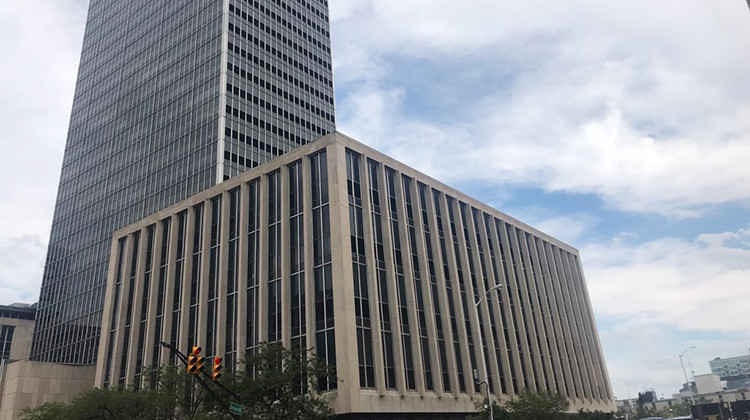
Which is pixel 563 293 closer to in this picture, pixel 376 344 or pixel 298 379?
pixel 376 344

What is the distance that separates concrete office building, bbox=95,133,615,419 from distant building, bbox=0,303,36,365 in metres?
68.9

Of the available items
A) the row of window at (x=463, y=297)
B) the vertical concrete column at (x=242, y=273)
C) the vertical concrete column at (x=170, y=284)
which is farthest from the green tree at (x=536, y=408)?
the vertical concrete column at (x=170, y=284)

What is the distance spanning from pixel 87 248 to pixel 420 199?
77.4m

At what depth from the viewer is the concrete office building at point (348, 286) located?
42.9m

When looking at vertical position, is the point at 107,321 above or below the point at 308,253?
above

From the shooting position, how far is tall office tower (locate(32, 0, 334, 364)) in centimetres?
9581

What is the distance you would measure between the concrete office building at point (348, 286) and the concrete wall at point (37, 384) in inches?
346

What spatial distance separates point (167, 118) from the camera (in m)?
103

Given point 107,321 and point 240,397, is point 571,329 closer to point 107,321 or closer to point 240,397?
point 240,397

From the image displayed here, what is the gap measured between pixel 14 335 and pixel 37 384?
63882 millimetres

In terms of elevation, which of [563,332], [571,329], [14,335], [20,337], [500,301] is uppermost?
[14,335]

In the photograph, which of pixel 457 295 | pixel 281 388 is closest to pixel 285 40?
pixel 457 295

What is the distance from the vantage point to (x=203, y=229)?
56.0m

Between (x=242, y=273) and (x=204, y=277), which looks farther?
(x=204, y=277)
